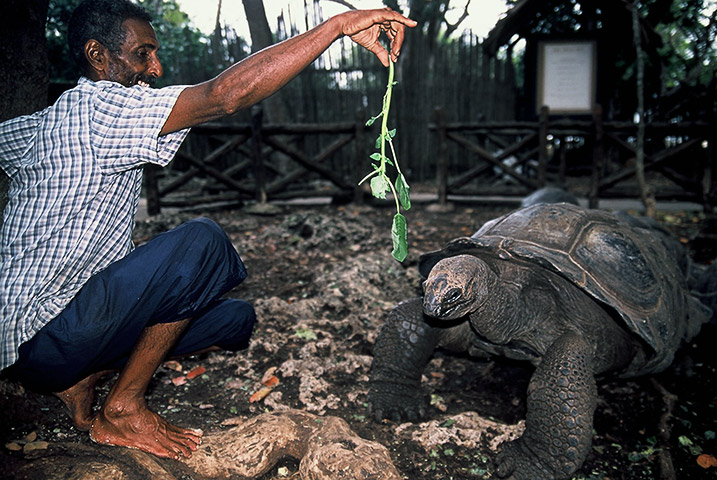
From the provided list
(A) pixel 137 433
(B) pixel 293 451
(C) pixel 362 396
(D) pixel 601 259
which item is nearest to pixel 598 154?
(D) pixel 601 259

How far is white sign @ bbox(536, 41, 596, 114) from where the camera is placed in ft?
28.6

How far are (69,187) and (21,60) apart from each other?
1.21 m

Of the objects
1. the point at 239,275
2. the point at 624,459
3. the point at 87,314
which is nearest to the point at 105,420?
the point at 87,314

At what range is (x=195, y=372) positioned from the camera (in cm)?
286

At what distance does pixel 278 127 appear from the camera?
280 inches

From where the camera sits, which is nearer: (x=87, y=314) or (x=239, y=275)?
(x=87, y=314)

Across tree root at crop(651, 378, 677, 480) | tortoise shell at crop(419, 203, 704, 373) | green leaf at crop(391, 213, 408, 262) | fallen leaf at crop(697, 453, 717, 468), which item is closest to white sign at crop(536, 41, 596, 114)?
tortoise shell at crop(419, 203, 704, 373)

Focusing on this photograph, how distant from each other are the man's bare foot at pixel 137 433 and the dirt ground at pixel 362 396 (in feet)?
0.22

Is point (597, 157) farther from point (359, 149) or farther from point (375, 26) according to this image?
point (375, 26)

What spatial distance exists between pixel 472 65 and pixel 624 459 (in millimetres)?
8942

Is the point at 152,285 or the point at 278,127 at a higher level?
the point at 278,127

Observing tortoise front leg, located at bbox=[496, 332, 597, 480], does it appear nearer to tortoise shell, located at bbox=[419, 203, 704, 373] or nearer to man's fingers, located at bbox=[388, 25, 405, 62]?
tortoise shell, located at bbox=[419, 203, 704, 373]

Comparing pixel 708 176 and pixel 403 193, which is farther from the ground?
pixel 403 193

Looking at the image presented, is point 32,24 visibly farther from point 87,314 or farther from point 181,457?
point 181,457
